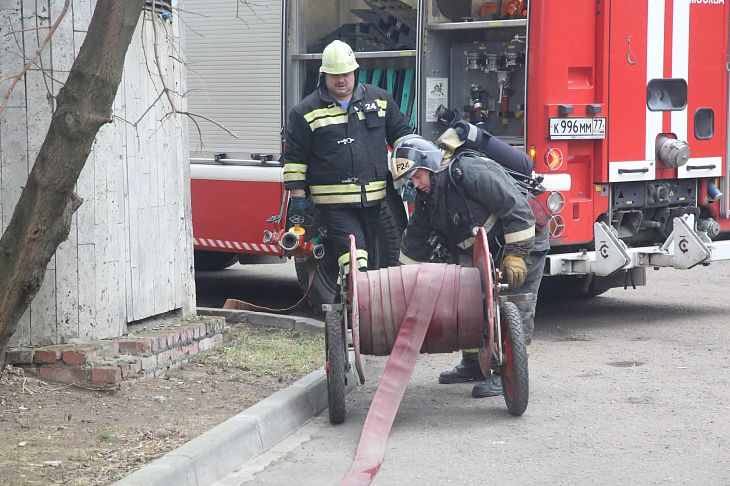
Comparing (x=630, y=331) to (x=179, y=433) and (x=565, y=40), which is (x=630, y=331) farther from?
(x=179, y=433)

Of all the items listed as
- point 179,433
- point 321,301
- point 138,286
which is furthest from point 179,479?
point 321,301

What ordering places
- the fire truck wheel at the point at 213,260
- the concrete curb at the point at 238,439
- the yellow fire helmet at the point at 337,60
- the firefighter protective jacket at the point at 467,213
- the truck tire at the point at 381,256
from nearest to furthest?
1. the concrete curb at the point at 238,439
2. the firefighter protective jacket at the point at 467,213
3. the yellow fire helmet at the point at 337,60
4. the truck tire at the point at 381,256
5. the fire truck wheel at the point at 213,260

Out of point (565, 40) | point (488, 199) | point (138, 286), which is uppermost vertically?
point (565, 40)

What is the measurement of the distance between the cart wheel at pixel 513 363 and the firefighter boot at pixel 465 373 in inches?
31.9

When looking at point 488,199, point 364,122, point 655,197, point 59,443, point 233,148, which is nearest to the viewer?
point 59,443

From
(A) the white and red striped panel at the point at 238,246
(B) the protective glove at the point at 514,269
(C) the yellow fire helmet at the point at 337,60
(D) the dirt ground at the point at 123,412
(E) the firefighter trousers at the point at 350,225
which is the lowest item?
(D) the dirt ground at the point at 123,412

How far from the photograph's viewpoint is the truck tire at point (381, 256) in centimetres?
838

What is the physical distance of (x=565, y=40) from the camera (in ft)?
28.1

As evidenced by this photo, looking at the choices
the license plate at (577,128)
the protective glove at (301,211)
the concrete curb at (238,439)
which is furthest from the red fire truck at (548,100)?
the concrete curb at (238,439)

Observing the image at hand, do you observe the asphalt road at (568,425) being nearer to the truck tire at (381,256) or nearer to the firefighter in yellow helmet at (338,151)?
the truck tire at (381,256)

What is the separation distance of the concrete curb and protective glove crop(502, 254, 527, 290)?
3.91 ft

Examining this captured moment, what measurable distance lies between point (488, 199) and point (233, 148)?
397 centimetres

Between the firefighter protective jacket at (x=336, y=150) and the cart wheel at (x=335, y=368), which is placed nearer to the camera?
the cart wheel at (x=335, y=368)

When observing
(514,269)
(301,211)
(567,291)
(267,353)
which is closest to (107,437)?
(267,353)
